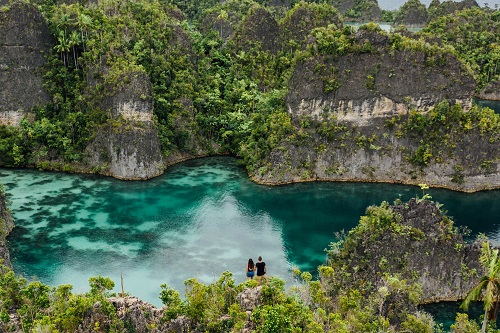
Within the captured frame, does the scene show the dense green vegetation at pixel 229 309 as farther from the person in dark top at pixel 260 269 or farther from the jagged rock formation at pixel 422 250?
the jagged rock formation at pixel 422 250

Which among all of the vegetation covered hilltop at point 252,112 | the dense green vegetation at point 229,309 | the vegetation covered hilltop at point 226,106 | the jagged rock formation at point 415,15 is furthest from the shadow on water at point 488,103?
the dense green vegetation at point 229,309

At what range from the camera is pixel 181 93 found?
6066 cm

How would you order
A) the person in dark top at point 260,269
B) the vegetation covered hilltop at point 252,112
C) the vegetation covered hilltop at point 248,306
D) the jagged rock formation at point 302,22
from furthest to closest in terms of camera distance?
the jagged rock formation at point 302,22 → the vegetation covered hilltop at point 252,112 → the person in dark top at point 260,269 → the vegetation covered hilltop at point 248,306

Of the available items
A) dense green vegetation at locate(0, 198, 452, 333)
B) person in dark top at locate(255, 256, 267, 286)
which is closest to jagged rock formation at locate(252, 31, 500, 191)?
person in dark top at locate(255, 256, 267, 286)

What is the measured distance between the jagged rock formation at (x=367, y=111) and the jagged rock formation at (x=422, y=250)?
20.3m

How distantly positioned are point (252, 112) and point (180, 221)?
70.4 ft

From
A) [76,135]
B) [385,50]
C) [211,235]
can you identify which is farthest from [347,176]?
[76,135]

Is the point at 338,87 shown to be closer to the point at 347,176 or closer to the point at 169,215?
the point at 347,176

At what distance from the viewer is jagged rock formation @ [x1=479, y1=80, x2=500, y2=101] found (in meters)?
88.5

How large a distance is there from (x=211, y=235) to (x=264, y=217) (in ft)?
18.9

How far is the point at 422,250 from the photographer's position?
32750mm

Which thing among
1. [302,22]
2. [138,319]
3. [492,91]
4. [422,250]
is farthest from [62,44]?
[492,91]

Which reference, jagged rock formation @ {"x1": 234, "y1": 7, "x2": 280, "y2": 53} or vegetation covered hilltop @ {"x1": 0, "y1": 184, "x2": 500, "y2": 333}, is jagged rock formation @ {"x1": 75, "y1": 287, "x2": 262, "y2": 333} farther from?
jagged rock formation @ {"x1": 234, "y1": 7, "x2": 280, "y2": 53}

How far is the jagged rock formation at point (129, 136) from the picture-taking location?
5288 cm
